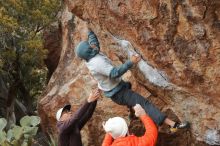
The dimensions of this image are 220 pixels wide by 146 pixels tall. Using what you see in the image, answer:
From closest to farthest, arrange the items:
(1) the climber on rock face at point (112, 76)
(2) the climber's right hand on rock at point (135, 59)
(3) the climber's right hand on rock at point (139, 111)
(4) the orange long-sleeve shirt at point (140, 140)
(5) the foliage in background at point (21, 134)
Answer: (4) the orange long-sleeve shirt at point (140, 140)
(2) the climber's right hand on rock at point (135, 59)
(1) the climber on rock face at point (112, 76)
(3) the climber's right hand on rock at point (139, 111)
(5) the foliage in background at point (21, 134)

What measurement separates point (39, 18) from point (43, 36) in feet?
3.29

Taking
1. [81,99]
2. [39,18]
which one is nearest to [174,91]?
[81,99]

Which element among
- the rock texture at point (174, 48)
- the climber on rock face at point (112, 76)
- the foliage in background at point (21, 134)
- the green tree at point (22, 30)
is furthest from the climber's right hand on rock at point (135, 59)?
the green tree at point (22, 30)

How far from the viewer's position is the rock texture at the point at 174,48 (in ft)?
20.7

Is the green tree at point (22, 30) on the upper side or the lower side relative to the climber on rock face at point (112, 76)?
lower

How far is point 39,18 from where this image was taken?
1510 cm

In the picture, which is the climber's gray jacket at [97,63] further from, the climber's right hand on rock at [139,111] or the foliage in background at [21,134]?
the foliage in background at [21,134]

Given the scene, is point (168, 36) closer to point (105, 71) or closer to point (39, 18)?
point (105, 71)

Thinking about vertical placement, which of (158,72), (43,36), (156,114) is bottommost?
(43,36)

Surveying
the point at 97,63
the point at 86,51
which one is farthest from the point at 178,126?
the point at 86,51

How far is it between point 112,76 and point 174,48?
2.95ft

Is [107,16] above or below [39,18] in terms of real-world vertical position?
above

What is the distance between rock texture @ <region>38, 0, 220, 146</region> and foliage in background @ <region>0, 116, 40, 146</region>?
7.14ft

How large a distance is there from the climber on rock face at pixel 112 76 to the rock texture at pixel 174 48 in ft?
1.11
